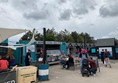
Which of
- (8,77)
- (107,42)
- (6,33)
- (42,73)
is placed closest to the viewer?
(8,77)

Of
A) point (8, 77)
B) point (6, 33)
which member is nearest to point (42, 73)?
point (8, 77)

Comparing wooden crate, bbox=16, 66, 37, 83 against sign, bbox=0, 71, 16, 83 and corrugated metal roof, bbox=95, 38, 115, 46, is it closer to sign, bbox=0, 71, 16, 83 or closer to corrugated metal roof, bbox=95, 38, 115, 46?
sign, bbox=0, 71, 16, 83

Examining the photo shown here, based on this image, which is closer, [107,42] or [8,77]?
[8,77]

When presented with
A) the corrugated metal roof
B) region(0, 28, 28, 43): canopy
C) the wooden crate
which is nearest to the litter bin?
the wooden crate

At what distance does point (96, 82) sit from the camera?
10602mm

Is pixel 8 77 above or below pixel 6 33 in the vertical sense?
below

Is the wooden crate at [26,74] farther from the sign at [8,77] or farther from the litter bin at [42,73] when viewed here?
the litter bin at [42,73]

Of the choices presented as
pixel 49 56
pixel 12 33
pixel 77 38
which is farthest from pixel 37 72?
pixel 77 38

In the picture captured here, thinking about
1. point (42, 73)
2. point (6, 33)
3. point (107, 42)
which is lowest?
point (42, 73)

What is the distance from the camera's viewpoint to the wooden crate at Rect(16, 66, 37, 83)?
31.4 feet

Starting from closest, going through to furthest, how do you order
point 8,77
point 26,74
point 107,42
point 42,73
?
point 8,77
point 26,74
point 42,73
point 107,42

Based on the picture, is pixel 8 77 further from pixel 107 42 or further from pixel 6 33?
pixel 107 42

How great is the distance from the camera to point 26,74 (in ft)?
32.9

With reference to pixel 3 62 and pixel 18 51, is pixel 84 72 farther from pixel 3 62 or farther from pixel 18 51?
pixel 18 51
